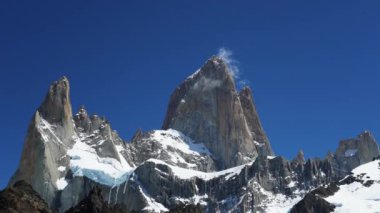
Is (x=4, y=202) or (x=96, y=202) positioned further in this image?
(x=96, y=202)

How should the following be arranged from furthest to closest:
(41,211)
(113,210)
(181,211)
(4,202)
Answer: (181,211)
(113,210)
(41,211)
(4,202)

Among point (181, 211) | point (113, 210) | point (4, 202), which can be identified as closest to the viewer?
point (4, 202)

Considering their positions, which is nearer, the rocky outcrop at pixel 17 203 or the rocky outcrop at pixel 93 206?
the rocky outcrop at pixel 17 203

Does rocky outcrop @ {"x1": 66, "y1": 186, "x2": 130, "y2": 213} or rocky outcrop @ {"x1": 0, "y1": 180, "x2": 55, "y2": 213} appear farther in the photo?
rocky outcrop @ {"x1": 66, "y1": 186, "x2": 130, "y2": 213}

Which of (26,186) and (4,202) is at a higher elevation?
(26,186)

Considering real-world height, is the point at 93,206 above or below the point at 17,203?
above

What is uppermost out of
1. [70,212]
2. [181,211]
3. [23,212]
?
[181,211]

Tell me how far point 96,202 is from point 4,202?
72.4ft

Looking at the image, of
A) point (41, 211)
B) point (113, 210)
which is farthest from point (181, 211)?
point (41, 211)

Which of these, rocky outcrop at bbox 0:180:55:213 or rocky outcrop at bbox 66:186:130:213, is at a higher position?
rocky outcrop at bbox 66:186:130:213

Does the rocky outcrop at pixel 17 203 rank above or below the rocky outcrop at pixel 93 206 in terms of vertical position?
below

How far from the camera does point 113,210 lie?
111125mm

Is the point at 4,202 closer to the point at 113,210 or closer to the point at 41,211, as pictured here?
the point at 41,211

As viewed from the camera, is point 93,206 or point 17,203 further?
point 93,206
